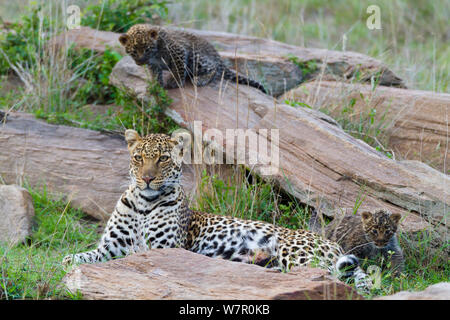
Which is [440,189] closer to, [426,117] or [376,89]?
[426,117]

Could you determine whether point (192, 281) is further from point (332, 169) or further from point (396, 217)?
point (332, 169)

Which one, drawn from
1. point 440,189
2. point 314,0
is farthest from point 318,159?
point 314,0

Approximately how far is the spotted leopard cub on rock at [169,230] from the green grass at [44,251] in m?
0.60

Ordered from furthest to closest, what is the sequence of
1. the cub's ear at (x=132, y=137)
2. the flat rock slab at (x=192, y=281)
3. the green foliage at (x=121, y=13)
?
the green foliage at (x=121, y=13), the cub's ear at (x=132, y=137), the flat rock slab at (x=192, y=281)

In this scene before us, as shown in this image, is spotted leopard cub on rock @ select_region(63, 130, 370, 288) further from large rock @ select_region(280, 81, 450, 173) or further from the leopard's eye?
large rock @ select_region(280, 81, 450, 173)

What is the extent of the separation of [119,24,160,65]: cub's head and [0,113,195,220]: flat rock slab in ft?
4.35

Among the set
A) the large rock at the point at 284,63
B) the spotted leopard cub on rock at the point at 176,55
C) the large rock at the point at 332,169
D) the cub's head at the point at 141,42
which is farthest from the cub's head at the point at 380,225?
the cub's head at the point at 141,42

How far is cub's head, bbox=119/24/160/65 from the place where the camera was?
9312 millimetres

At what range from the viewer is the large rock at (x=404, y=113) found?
9609 mm

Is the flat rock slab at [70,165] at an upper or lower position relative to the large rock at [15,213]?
upper

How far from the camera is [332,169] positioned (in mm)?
8164

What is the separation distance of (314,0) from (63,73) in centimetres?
1011

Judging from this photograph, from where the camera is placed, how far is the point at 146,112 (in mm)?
9508

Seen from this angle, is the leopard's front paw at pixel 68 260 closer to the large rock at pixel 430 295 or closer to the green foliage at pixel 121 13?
the large rock at pixel 430 295
